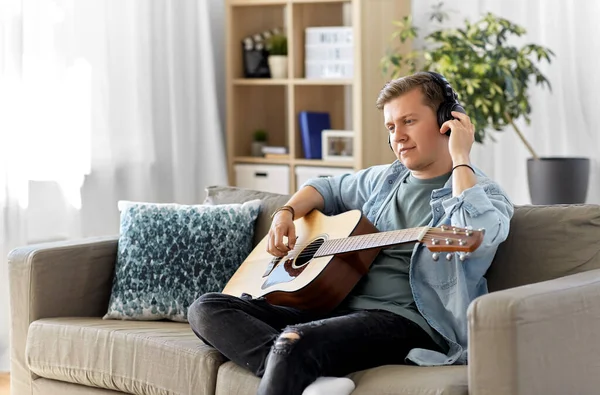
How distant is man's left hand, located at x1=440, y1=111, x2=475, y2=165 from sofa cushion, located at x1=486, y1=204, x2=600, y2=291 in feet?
0.83

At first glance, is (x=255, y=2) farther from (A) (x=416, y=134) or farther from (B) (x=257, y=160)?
(A) (x=416, y=134)

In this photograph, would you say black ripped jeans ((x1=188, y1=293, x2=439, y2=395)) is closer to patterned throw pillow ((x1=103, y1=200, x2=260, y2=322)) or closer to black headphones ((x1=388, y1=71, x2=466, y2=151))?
patterned throw pillow ((x1=103, y1=200, x2=260, y2=322))

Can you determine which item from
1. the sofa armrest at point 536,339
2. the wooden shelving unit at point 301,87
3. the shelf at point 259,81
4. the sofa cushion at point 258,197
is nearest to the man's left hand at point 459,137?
the sofa armrest at point 536,339

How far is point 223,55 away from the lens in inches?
186

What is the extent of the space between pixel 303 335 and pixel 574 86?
2389 mm

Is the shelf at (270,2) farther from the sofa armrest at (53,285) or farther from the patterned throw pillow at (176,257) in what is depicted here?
the sofa armrest at (53,285)

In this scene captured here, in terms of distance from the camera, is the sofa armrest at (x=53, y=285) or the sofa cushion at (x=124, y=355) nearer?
the sofa cushion at (x=124, y=355)

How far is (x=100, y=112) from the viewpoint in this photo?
4070 mm

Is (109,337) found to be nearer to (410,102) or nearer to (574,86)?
(410,102)

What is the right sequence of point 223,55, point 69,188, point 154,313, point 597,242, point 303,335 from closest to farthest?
point 303,335, point 597,242, point 154,313, point 69,188, point 223,55

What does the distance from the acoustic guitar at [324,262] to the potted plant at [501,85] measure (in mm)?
1325

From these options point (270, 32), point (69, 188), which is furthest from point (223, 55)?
point (69, 188)

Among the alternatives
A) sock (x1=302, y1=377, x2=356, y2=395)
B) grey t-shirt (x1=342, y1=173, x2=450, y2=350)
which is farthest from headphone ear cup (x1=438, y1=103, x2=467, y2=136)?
sock (x1=302, y1=377, x2=356, y2=395)

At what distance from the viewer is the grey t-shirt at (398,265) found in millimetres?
2396
